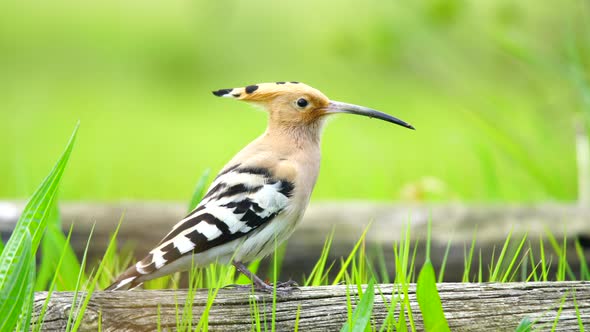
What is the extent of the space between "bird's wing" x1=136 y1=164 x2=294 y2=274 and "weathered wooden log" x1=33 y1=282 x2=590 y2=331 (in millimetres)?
94

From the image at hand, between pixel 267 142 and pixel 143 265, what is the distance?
33 centimetres

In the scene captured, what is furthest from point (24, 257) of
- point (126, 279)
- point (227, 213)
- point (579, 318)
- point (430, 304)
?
point (579, 318)

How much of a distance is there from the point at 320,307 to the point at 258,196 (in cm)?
24

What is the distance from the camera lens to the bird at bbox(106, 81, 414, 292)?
1181mm

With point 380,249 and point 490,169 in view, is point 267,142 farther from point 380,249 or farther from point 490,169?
point 490,169

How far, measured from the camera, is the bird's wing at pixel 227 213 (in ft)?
3.83

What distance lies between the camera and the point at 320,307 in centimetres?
109

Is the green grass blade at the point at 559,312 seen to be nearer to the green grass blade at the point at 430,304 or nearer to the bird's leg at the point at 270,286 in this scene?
the green grass blade at the point at 430,304

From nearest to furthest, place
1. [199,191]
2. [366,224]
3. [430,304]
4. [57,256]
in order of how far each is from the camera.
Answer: [430,304] < [199,191] < [57,256] < [366,224]

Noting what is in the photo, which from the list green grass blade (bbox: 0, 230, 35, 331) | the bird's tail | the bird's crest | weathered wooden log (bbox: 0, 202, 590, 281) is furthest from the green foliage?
weathered wooden log (bbox: 0, 202, 590, 281)

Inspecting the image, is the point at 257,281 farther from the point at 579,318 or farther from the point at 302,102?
the point at 579,318

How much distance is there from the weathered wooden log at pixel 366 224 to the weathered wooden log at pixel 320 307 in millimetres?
661

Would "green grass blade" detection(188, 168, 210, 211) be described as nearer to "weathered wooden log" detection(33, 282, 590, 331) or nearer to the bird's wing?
the bird's wing

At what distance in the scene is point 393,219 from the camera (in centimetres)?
193
